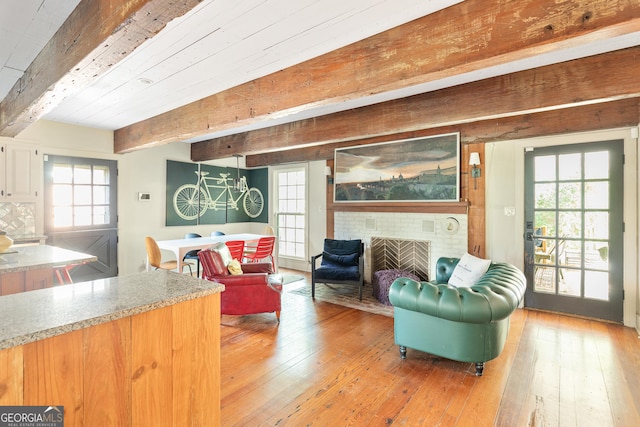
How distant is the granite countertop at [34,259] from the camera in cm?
233

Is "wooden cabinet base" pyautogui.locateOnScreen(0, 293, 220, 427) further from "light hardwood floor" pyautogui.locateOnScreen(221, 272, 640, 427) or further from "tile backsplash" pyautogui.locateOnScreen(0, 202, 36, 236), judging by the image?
"tile backsplash" pyautogui.locateOnScreen(0, 202, 36, 236)

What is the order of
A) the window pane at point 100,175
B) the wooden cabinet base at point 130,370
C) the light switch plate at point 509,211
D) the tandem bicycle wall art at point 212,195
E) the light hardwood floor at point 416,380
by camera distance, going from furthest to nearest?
the tandem bicycle wall art at point 212,195 < the window pane at point 100,175 < the light switch plate at point 509,211 < the light hardwood floor at point 416,380 < the wooden cabinet base at point 130,370

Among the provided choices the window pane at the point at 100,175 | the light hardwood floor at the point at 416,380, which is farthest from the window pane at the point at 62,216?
the light hardwood floor at the point at 416,380

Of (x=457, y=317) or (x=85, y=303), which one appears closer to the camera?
(x=85, y=303)

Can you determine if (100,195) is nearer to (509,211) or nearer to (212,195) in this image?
(212,195)

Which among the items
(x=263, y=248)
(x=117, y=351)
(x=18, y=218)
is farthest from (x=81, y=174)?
(x=117, y=351)

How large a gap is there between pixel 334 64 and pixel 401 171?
289 cm

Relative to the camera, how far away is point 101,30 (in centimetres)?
161

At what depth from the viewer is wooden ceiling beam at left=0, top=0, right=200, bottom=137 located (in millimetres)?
1395

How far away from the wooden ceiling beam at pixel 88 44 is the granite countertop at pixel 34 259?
4.16 ft

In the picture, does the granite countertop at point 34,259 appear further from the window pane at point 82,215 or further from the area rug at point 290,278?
the area rug at point 290,278

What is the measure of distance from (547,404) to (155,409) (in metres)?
2.47

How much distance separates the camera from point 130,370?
1224 millimetres

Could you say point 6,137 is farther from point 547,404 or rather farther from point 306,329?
point 547,404
